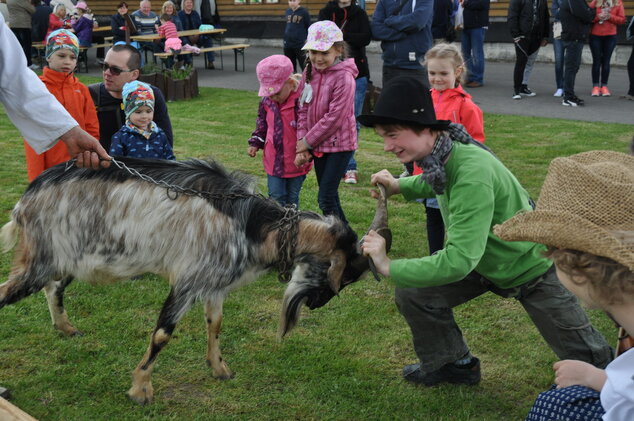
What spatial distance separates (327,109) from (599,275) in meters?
3.99

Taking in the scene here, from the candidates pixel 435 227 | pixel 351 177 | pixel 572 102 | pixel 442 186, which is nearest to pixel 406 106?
pixel 442 186

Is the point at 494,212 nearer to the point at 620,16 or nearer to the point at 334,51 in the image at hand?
the point at 334,51

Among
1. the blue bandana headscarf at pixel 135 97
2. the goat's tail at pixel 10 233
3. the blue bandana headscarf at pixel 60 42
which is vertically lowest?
the goat's tail at pixel 10 233

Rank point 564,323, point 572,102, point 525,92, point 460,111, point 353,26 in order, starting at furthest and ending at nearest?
point 525,92 < point 572,102 < point 353,26 < point 460,111 < point 564,323

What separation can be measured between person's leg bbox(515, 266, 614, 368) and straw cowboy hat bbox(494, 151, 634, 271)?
1.39 meters

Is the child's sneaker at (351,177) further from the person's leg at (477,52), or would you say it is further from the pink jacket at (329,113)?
the person's leg at (477,52)

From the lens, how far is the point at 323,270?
399 centimetres

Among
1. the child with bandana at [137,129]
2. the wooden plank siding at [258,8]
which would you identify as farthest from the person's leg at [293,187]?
the wooden plank siding at [258,8]

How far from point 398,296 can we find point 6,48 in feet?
8.09

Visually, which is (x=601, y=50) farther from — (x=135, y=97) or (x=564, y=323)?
(x=564, y=323)

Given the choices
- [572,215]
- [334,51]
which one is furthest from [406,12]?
[572,215]

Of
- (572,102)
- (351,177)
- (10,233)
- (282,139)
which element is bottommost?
(351,177)

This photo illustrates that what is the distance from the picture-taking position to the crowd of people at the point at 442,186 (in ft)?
7.42

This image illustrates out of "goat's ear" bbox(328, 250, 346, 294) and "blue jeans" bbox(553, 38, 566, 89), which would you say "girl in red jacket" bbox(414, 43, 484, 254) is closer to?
"goat's ear" bbox(328, 250, 346, 294)
